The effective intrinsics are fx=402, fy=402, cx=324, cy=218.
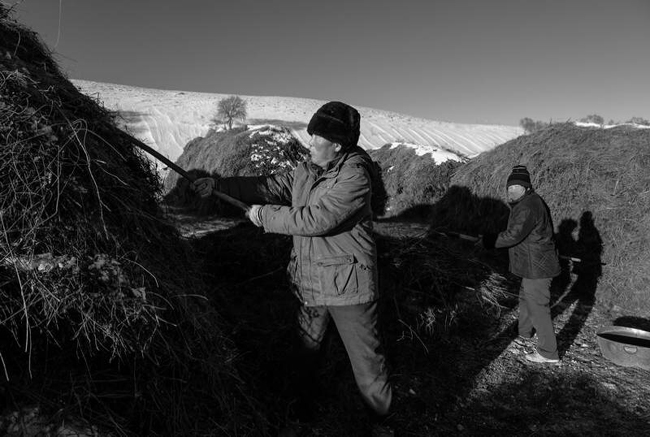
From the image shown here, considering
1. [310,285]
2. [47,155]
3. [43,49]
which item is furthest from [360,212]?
[43,49]

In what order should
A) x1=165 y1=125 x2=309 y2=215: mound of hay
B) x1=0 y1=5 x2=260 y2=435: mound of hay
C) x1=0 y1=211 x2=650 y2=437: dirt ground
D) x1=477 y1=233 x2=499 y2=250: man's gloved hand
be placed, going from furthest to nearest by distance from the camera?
x1=165 y1=125 x2=309 y2=215: mound of hay
x1=477 y1=233 x2=499 y2=250: man's gloved hand
x1=0 y1=211 x2=650 y2=437: dirt ground
x1=0 y1=5 x2=260 y2=435: mound of hay

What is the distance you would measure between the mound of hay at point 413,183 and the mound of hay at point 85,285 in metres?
6.95

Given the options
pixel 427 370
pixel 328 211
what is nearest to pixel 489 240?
pixel 427 370

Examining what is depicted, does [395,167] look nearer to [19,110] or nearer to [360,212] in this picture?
[360,212]

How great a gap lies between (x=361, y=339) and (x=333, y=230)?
2.09 ft

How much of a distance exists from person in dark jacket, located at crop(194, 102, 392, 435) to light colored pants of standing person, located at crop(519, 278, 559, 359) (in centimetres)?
225

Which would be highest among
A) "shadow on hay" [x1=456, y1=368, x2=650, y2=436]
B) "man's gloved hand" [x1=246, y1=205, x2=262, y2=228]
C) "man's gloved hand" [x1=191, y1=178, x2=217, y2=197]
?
"man's gloved hand" [x1=191, y1=178, x2=217, y2=197]

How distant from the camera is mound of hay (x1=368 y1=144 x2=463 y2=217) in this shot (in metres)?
8.43

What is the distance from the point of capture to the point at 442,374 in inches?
137

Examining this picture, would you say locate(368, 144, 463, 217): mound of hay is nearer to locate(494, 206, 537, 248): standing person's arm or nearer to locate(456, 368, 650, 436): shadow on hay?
locate(494, 206, 537, 248): standing person's arm

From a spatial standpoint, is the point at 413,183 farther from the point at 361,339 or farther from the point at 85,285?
the point at 85,285

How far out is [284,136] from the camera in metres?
7.90

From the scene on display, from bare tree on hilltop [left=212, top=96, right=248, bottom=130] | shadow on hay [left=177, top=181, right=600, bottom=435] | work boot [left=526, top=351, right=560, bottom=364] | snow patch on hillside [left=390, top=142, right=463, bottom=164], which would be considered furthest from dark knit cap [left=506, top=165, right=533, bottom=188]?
bare tree on hilltop [left=212, top=96, right=248, bottom=130]

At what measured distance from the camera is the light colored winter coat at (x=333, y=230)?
6.75 feet
